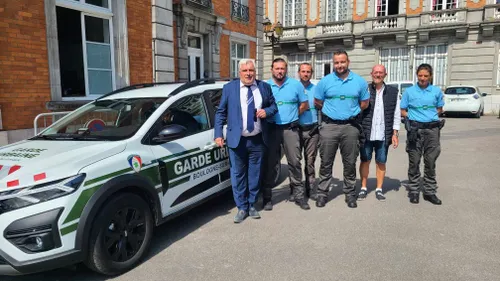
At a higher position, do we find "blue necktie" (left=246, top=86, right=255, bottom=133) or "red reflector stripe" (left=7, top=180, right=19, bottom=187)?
"blue necktie" (left=246, top=86, right=255, bottom=133)

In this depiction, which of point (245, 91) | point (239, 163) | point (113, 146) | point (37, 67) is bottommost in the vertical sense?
point (239, 163)

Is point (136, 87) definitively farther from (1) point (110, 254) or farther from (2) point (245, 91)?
(1) point (110, 254)

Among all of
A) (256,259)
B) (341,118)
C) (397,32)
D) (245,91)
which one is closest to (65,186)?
(256,259)

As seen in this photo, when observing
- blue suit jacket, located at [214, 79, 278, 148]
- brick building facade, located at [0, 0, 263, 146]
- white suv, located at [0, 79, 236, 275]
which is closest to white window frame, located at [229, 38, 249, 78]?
brick building facade, located at [0, 0, 263, 146]

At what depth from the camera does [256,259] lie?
3443 mm

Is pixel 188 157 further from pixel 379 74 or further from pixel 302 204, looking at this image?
pixel 379 74

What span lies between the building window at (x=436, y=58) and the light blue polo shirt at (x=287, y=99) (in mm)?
19874

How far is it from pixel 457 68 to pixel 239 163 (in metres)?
21.5

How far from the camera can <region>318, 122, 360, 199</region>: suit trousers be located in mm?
4758

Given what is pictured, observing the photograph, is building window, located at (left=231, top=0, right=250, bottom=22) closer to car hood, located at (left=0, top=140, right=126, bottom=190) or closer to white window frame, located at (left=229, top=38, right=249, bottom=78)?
white window frame, located at (left=229, top=38, right=249, bottom=78)

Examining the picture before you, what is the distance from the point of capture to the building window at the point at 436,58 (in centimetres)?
2189


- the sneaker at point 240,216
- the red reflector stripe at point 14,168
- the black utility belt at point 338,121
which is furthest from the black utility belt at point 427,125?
the red reflector stripe at point 14,168

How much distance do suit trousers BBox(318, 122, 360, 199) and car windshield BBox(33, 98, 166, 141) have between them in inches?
86.1

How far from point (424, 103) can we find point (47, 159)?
452 centimetres
